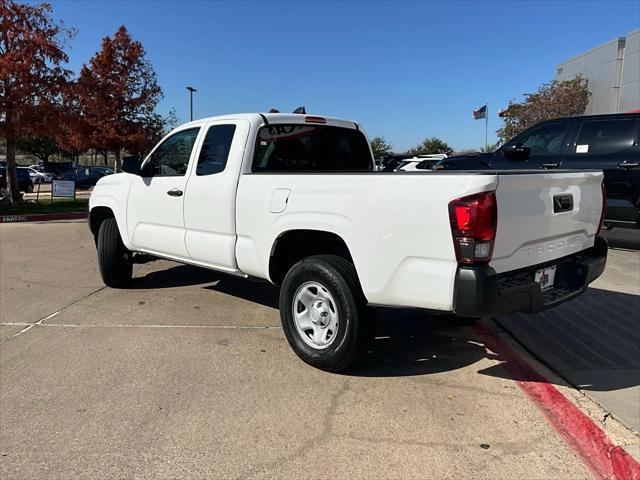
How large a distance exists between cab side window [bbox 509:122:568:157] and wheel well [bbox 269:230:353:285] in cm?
590

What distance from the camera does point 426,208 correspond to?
3.11m

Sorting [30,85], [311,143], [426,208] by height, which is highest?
[30,85]

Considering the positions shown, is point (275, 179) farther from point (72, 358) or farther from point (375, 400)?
point (72, 358)

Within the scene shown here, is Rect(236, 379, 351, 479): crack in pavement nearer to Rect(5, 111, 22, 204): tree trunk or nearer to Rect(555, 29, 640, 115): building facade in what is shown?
Rect(5, 111, 22, 204): tree trunk

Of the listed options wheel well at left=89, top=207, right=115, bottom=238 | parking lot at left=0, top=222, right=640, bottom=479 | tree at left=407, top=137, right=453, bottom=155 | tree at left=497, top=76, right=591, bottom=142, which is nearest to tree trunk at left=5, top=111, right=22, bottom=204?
wheel well at left=89, top=207, right=115, bottom=238

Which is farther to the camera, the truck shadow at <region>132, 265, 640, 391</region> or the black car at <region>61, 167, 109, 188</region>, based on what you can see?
the black car at <region>61, 167, 109, 188</region>

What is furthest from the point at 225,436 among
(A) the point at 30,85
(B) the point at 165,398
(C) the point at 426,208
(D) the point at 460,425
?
(A) the point at 30,85

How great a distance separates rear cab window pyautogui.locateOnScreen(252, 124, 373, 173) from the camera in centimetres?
475

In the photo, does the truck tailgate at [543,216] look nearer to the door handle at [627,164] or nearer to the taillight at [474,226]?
the taillight at [474,226]

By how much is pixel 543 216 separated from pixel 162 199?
3711 millimetres

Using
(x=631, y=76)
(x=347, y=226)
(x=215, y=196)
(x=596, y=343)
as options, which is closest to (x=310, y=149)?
(x=215, y=196)

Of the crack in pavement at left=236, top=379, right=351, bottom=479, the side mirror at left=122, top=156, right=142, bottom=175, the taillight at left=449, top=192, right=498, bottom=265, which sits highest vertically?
the side mirror at left=122, top=156, right=142, bottom=175

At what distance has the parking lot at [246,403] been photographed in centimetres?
280

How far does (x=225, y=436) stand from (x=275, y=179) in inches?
76.6
